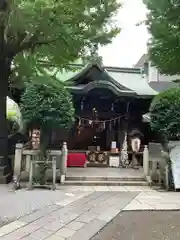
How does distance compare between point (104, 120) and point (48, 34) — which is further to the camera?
point (104, 120)

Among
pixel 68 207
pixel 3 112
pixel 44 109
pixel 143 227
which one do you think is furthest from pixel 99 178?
pixel 143 227

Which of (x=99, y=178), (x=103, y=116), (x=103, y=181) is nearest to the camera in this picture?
(x=103, y=181)

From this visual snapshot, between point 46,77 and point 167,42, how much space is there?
194 inches

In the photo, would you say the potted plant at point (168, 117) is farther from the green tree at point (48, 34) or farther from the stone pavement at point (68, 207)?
the green tree at point (48, 34)

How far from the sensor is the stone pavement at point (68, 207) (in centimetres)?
540

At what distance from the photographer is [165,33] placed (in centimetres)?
694

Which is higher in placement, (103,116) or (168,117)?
(103,116)

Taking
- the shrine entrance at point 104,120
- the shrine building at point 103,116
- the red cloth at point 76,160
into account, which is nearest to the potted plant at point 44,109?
the red cloth at point 76,160

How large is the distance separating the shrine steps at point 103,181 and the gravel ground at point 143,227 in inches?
151

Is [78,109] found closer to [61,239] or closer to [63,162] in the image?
[63,162]

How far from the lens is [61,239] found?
16.5ft

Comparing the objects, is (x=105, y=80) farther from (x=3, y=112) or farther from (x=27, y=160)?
(x=27, y=160)

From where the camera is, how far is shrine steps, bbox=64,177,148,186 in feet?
35.3

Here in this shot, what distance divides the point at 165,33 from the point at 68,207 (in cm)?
481
